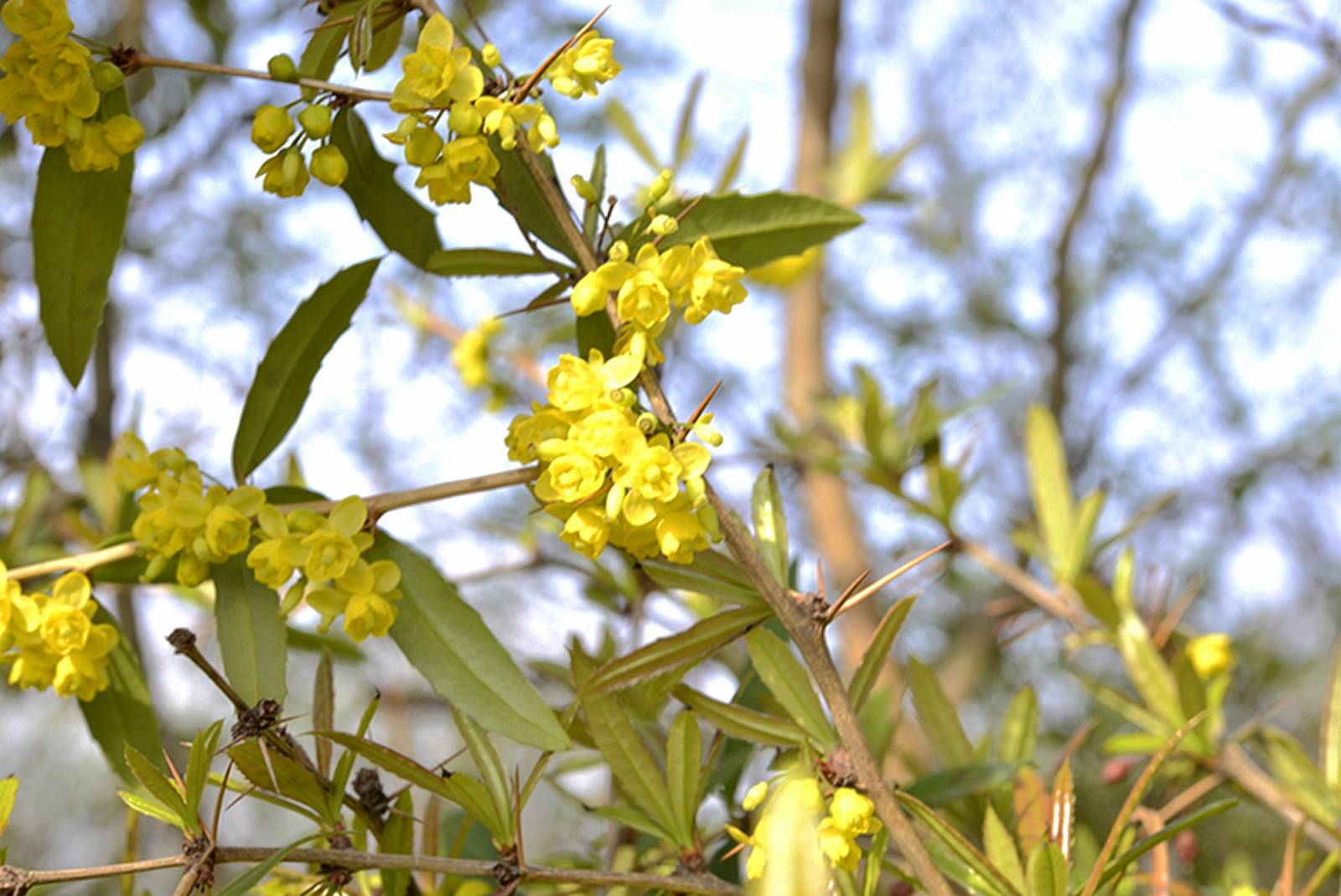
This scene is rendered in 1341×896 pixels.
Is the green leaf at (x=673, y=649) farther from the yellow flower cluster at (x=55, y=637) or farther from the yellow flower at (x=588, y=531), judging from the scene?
the yellow flower cluster at (x=55, y=637)

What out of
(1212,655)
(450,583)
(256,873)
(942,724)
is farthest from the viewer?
(1212,655)

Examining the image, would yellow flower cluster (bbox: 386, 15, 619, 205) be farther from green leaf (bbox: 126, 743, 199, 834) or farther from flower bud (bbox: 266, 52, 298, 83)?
green leaf (bbox: 126, 743, 199, 834)

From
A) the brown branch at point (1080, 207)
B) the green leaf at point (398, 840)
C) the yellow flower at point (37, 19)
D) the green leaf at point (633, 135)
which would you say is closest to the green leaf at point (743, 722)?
the green leaf at point (398, 840)

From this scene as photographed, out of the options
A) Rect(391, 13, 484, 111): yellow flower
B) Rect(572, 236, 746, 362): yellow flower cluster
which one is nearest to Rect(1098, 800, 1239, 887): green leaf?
Rect(572, 236, 746, 362): yellow flower cluster

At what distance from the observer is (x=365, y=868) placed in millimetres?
344

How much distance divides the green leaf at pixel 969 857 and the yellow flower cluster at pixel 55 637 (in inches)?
11.9

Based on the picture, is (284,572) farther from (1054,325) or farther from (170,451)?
(1054,325)

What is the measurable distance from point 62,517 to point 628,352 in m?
0.70

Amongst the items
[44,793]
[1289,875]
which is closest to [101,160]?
[1289,875]

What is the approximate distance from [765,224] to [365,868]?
267 mm

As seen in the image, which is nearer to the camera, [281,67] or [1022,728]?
[281,67]

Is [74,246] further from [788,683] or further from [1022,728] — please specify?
[1022,728]

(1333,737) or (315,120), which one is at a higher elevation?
(315,120)

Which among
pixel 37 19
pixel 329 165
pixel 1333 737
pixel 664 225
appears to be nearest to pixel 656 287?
pixel 664 225
